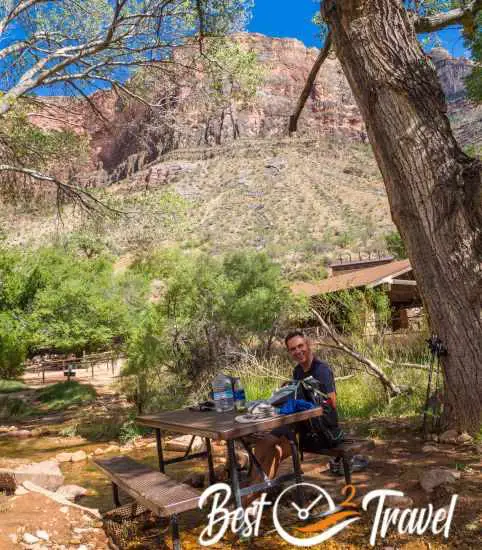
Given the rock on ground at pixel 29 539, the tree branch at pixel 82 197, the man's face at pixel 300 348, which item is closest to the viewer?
the rock on ground at pixel 29 539

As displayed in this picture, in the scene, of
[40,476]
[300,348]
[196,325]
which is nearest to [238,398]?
[300,348]

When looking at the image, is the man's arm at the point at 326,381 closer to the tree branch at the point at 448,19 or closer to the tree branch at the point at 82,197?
the tree branch at the point at 448,19

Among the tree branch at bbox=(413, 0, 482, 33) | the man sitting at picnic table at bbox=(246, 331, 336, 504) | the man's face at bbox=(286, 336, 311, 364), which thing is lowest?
the man sitting at picnic table at bbox=(246, 331, 336, 504)

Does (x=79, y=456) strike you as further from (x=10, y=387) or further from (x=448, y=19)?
(x=10, y=387)

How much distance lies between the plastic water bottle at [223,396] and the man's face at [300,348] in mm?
675

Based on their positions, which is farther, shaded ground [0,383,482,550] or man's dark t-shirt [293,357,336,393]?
man's dark t-shirt [293,357,336,393]

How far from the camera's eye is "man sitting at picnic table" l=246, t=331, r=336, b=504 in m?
3.82

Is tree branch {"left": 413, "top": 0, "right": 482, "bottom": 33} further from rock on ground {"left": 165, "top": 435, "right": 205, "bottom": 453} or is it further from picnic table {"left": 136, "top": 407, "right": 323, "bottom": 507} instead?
rock on ground {"left": 165, "top": 435, "right": 205, "bottom": 453}

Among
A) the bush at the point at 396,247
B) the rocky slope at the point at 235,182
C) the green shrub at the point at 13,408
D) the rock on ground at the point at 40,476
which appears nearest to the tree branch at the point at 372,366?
the rock on ground at the point at 40,476

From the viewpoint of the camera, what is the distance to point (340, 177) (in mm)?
51531

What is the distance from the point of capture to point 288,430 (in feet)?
12.3

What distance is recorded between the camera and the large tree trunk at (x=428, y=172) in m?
4.74

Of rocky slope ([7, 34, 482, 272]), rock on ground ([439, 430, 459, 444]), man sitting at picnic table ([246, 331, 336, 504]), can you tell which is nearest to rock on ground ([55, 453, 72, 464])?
rocky slope ([7, 34, 482, 272])

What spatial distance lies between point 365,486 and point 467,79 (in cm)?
1069
